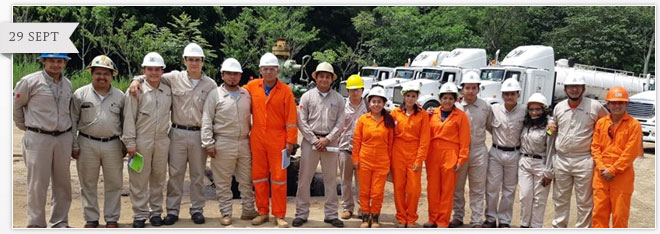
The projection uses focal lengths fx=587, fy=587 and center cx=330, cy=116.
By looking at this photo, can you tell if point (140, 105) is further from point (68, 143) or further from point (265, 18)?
point (265, 18)

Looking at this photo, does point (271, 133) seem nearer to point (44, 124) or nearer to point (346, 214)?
point (346, 214)

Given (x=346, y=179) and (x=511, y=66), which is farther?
(x=511, y=66)

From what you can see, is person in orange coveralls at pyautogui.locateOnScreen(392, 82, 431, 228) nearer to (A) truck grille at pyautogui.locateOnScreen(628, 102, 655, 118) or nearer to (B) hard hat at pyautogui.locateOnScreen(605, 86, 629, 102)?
(B) hard hat at pyautogui.locateOnScreen(605, 86, 629, 102)

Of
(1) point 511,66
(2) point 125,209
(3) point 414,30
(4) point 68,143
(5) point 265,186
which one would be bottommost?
(2) point 125,209

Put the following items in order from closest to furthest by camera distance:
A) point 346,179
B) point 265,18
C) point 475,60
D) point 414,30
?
point 346,179 → point 475,60 → point 265,18 → point 414,30

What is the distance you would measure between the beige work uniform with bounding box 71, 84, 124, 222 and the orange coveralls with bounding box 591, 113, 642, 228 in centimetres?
424

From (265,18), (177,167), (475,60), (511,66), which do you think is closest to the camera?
(177,167)

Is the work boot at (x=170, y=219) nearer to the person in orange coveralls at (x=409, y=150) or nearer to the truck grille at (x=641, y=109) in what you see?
the person in orange coveralls at (x=409, y=150)

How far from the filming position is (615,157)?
5008 millimetres

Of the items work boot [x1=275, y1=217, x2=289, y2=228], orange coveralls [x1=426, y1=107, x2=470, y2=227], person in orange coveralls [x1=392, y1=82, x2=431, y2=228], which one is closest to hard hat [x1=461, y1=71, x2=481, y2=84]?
orange coveralls [x1=426, y1=107, x2=470, y2=227]

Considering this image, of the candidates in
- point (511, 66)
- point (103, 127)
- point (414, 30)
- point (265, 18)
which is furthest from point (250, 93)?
point (414, 30)

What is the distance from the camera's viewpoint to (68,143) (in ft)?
16.8

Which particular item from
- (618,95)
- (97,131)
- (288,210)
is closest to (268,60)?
(97,131)

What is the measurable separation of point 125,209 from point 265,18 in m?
19.8
